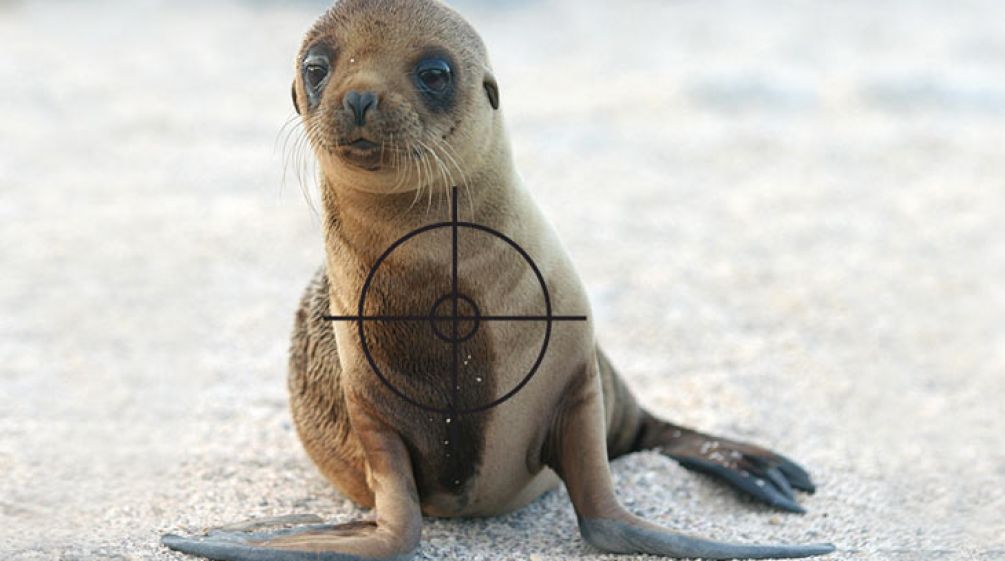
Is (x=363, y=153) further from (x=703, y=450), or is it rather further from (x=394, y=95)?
(x=703, y=450)

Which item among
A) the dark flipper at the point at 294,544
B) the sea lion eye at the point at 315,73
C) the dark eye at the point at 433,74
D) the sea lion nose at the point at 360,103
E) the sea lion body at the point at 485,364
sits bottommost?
the dark flipper at the point at 294,544

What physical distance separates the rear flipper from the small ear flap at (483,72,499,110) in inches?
62.9

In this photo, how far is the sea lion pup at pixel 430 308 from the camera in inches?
133

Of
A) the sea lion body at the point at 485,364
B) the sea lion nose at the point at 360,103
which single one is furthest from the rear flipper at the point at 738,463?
the sea lion nose at the point at 360,103

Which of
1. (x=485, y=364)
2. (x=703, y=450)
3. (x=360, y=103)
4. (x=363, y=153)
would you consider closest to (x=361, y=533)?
(x=485, y=364)

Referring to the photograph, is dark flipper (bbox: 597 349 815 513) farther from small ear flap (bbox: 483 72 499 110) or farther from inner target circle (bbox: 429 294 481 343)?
small ear flap (bbox: 483 72 499 110)

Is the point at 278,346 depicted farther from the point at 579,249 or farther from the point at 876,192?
the point at 876,192

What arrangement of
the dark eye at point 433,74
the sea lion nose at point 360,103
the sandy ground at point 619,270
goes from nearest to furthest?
the sea lion nose at point 360,103 < the dark eye at point 433,74 < the sandy ground at point 619,270

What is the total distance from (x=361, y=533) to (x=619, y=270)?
430 centimetres

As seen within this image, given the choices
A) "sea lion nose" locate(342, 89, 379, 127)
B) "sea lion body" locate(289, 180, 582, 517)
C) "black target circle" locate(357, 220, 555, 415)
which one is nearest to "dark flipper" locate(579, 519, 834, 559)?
"sea lion body" locate(289, 180, 582, 517)

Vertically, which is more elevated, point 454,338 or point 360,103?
point 360,103

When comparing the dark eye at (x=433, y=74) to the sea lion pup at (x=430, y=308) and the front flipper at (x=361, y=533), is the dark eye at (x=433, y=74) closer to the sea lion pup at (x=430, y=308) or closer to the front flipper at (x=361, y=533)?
the sea lion pup at (x=430, y=308)

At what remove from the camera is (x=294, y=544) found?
3441 millimetres

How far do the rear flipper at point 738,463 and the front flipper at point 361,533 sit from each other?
123cm
